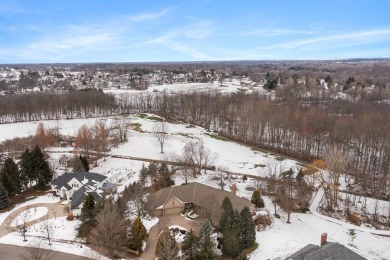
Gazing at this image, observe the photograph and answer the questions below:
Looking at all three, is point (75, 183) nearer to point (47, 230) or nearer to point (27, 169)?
point (27, 169)

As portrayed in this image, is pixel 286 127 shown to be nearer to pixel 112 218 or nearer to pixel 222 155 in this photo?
pixel 222 155

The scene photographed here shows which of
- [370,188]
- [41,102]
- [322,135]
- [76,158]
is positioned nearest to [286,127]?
[322,135]

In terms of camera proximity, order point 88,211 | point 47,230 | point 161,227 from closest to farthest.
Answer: point 47,230 < point 88,211 < point 161,227

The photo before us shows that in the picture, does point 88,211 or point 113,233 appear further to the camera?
point 88,211

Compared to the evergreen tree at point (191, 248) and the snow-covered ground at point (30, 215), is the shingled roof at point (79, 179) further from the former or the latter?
the evergreen tree at point (191, 248)

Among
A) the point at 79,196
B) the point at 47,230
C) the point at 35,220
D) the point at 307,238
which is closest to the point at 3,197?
the point at 35,220

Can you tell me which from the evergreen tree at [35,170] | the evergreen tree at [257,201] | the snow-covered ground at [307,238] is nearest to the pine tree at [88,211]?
the evergreen tree at [35,170]

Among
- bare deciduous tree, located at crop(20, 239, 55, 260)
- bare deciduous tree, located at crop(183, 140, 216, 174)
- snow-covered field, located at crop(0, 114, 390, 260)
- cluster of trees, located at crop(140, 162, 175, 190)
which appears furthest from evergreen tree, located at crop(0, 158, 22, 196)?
bare deciduous tree, located at crop(183, 140, 216, 174)
